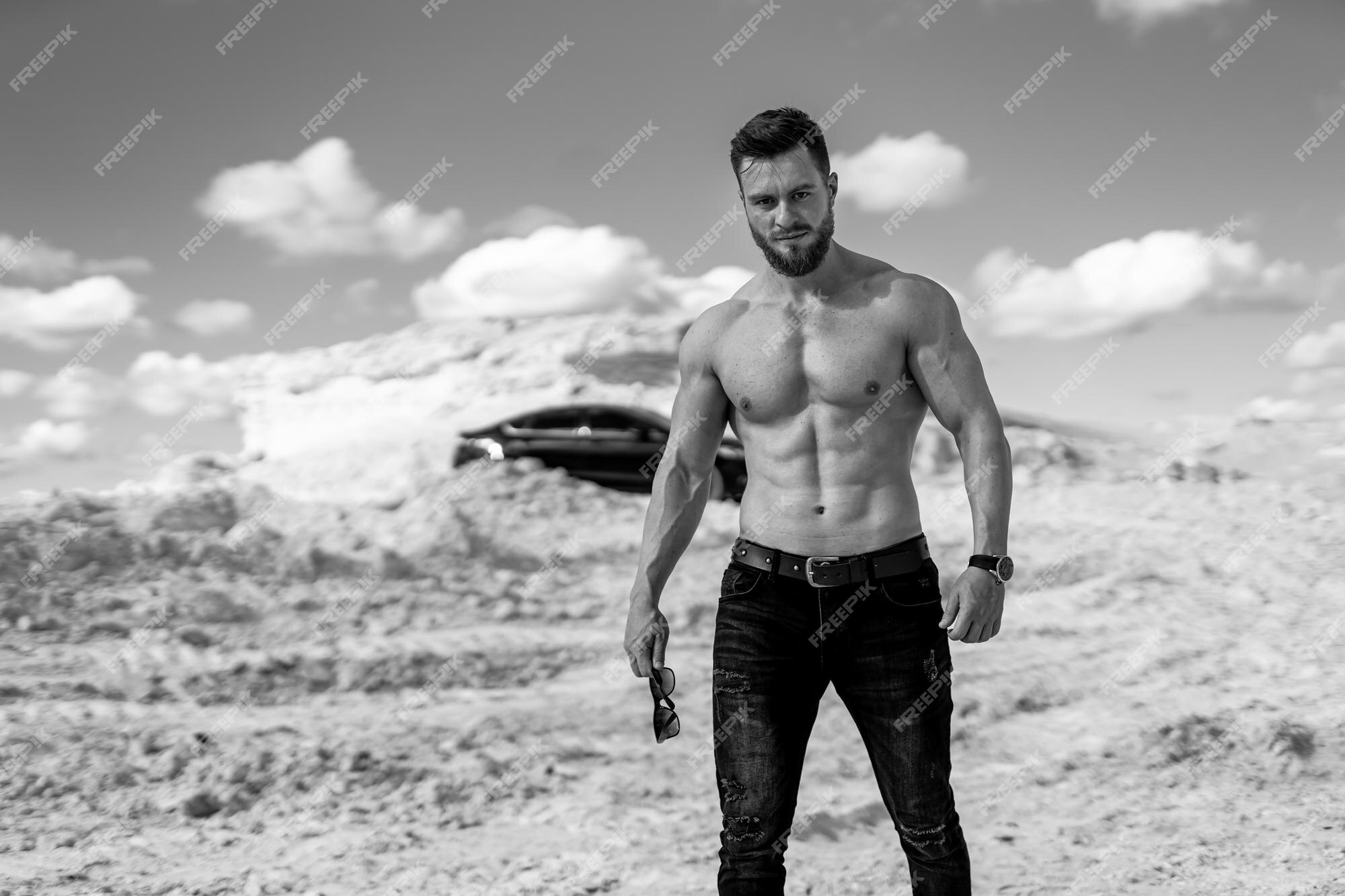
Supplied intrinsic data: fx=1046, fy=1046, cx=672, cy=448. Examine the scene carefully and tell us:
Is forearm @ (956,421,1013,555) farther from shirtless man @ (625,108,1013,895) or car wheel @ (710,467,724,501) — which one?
car wheel @ (710,467,724,501)

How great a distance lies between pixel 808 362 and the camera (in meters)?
2.60

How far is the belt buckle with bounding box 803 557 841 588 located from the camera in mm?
2471

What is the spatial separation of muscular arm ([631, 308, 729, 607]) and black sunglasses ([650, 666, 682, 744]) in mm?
230

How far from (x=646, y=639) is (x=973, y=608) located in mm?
775

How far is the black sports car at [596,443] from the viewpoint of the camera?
11.7m

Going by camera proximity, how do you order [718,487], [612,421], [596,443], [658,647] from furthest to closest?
[612,421] < [596,443] < [718,487] < [658,647]

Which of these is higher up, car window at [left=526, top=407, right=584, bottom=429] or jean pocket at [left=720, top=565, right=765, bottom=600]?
car window at [left=526, top=407, right=584, bottom=429]

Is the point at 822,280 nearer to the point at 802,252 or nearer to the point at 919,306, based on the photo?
the point at 802,252

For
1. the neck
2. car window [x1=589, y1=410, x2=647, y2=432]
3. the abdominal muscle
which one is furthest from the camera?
car window [x1=589, y1=410, x2=647, y2=432]

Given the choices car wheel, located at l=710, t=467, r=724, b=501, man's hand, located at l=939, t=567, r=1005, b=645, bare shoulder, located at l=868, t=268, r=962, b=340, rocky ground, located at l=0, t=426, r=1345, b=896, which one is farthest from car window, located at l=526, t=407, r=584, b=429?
man's hand, located at l=939, t=567, r=1005, b=645

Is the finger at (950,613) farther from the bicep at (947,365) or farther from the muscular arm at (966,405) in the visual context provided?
the bicep at (947,365)

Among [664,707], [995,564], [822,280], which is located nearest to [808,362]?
[822,280]

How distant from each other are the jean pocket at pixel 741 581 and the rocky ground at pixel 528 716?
163 centimetres

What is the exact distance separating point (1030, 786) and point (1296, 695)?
211 centimetres
